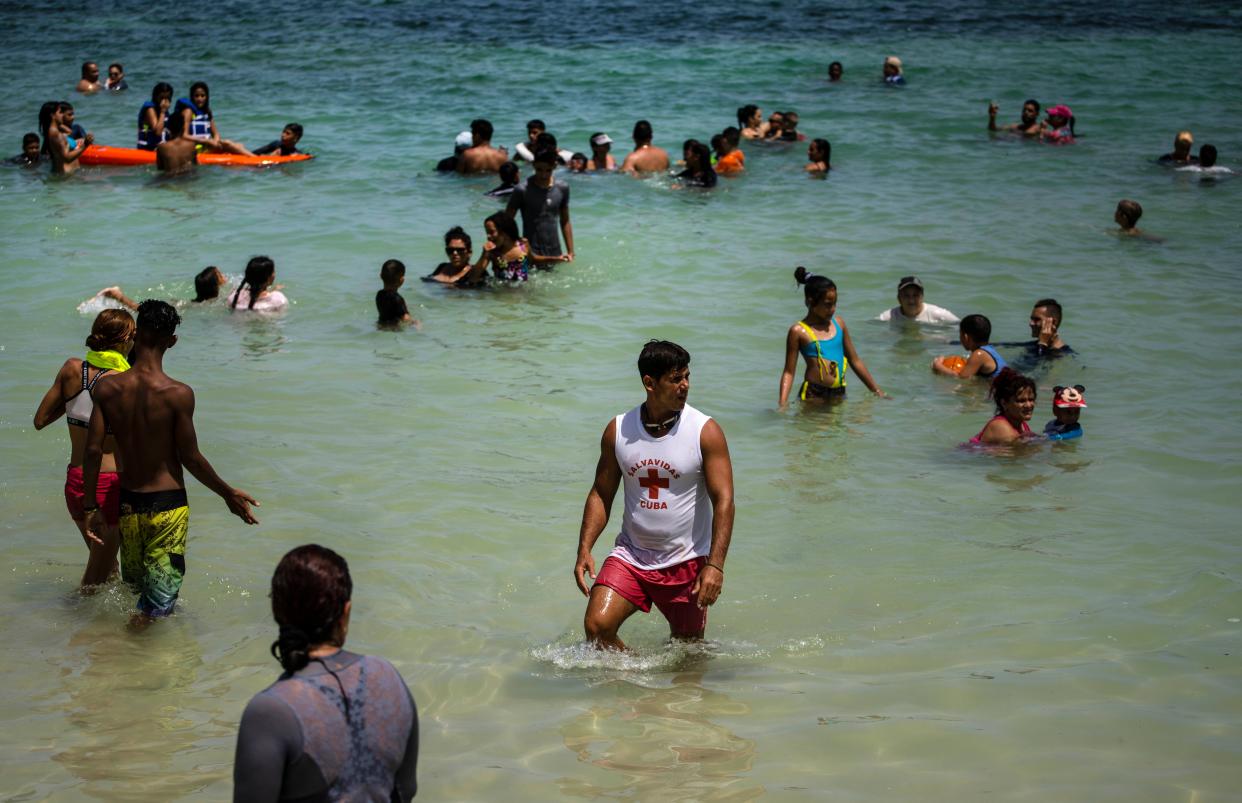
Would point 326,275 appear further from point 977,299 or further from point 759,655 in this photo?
point 759,655

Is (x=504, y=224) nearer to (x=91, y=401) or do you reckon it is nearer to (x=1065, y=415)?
(x=1065, y=415)

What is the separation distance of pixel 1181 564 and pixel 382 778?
567 centimetres

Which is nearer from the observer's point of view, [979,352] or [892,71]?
[979,352]

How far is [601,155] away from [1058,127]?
7.84 metres

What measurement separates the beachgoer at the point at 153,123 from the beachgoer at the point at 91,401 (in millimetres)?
14333

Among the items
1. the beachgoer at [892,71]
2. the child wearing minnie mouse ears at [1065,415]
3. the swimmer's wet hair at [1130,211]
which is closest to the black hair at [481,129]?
the swimmer's wet hair at [1130,211]

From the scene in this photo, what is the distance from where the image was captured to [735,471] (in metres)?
9.09

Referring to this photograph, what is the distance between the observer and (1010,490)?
28.7 feet

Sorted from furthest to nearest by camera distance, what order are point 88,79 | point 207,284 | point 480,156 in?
point 88,79
point 480,156
point 207,284

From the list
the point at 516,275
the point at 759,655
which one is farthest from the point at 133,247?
the point at 759,655

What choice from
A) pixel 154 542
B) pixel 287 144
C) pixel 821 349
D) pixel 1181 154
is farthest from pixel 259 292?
pixel 1181 154

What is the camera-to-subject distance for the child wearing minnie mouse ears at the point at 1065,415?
9.35m

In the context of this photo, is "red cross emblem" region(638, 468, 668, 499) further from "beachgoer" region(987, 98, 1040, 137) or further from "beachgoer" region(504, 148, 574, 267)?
"beachgoer" region(987, 98, 1040, 137)

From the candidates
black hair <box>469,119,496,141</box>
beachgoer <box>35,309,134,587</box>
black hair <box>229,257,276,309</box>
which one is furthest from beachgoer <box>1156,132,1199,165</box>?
beachgoer <box>35,309,134,587</box>
